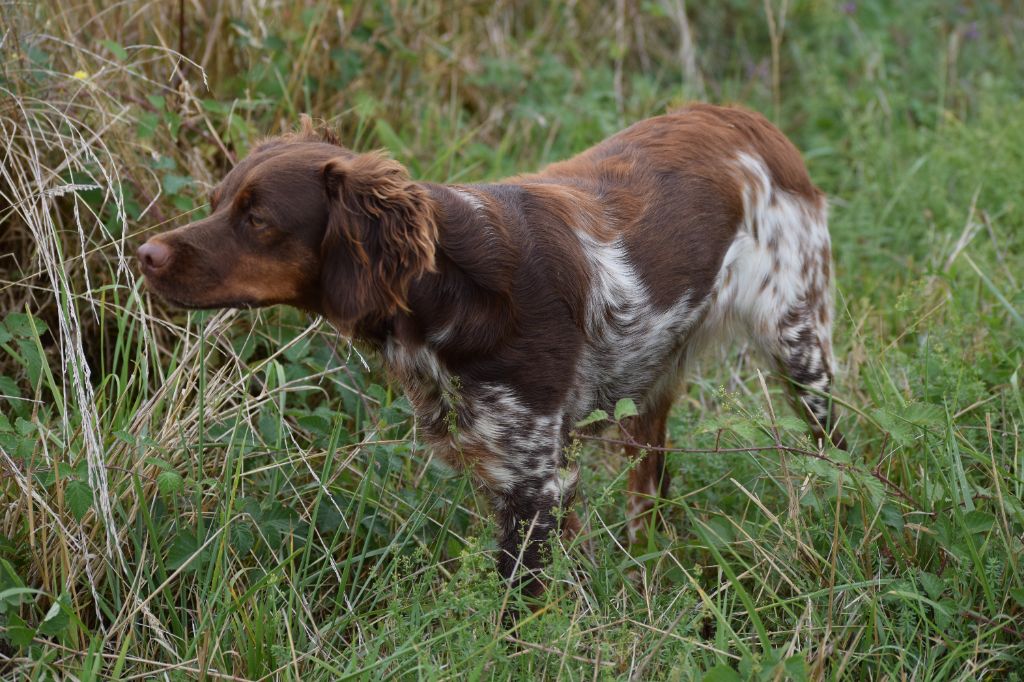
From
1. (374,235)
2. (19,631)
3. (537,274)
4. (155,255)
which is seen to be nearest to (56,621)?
(19,631)

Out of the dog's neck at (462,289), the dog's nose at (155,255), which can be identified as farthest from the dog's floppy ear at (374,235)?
the dog's nose at (155,255)

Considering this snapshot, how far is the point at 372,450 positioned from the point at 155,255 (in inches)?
36.8

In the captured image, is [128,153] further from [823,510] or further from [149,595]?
[823,510]

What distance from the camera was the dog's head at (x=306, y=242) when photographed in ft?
8.78

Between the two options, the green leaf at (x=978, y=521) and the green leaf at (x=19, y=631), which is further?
the green leaf at (x=978, y=521)

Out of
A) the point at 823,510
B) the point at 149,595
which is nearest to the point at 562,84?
the point at 823,510

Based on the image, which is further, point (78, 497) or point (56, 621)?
point (78, 497)

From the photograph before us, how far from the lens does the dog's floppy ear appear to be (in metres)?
2.68

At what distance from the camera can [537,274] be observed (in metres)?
2.96

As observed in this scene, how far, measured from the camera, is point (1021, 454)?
3129 millimetres

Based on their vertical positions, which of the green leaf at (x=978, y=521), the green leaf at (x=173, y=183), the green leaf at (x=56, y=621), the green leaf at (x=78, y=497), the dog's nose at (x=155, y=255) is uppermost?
the dog's nose at (x=155, y=255)

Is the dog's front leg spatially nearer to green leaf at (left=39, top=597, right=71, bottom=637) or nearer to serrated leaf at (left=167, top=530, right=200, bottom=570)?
serrated leaf at (left=167, top=530, right=200, bottom=570)

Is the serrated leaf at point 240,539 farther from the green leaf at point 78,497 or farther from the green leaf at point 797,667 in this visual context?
the green leaf at point 797,667

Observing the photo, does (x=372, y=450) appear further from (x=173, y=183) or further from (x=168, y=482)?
(x=173, y=183)
